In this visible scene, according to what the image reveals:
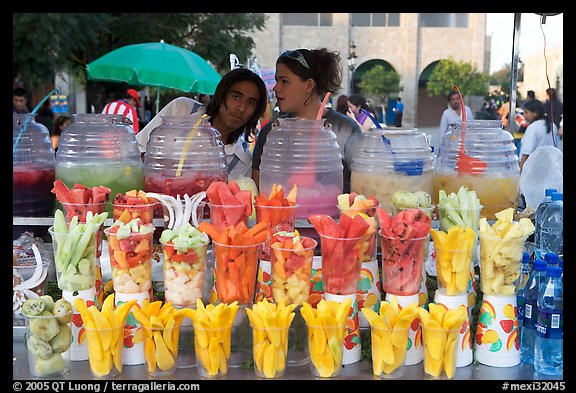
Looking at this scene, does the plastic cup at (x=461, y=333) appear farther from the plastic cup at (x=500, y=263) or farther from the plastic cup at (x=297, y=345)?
the plastic cup at (x=297, y=345)

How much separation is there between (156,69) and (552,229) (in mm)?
5812

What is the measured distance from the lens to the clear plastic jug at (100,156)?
8.43ft

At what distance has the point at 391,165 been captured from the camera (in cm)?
256

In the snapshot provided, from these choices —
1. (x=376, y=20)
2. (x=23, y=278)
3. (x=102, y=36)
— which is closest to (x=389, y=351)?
(x=23, y=278)

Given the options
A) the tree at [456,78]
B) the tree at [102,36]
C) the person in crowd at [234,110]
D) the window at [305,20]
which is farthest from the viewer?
the tree at [456,78]

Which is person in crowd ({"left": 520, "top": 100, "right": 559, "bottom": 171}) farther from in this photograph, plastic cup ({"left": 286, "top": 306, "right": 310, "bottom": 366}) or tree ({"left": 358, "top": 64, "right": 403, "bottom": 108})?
tree ({"left": 358, "top": 64, "right": 403, "bottom": 108})

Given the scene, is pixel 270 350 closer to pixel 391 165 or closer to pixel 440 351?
pixel 440 351

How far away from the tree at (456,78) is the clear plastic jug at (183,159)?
34167 mm

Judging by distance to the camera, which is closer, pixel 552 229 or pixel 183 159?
pixel 183 159

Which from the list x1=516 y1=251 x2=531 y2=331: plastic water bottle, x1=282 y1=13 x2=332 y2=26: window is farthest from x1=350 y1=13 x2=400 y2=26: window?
x1=516 y1=251 x2=531 y2=331: plastic water bottle

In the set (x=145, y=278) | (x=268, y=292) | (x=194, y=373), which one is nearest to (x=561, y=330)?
(x=268, y=292)

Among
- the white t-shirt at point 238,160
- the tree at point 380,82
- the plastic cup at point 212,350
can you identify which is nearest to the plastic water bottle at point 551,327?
the plastic cup at point 212,350

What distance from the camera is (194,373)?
2010 millimetres

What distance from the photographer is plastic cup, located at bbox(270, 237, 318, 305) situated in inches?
77.6
